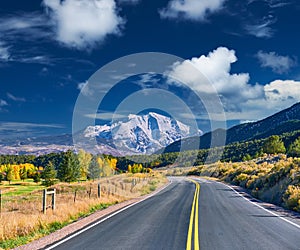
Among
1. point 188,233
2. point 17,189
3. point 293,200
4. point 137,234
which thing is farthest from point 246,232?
point 17,189

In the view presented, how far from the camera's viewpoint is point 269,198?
2383cm

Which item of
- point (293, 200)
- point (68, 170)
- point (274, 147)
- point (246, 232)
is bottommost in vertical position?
point (68, 170)

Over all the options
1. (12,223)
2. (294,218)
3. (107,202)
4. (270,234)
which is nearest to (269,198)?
(294,218)

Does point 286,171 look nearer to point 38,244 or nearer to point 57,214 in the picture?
point 57,214

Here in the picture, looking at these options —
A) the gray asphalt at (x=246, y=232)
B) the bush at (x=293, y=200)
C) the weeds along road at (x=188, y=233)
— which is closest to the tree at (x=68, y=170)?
the bush at (x=293, y=200)

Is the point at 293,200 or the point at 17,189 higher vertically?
the point at 293,200

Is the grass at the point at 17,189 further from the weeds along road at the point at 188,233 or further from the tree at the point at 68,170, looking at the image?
the weeds along road at the point at 188,233

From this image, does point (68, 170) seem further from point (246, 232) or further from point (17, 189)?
point (246, 232)

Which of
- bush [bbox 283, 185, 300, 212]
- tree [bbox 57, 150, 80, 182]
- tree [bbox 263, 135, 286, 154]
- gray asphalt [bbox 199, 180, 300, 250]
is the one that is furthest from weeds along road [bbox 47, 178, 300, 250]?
tree [bbox 263, 135, 286, 154]

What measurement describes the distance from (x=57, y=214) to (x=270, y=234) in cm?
861

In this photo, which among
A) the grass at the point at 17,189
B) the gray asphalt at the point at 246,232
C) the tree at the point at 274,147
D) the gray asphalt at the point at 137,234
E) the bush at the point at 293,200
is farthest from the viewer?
the tree at the point at 274,147

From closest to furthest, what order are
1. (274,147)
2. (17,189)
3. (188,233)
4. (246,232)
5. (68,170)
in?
(188,233) → (246,232) → (17,189) → (68,170) → (274,147)

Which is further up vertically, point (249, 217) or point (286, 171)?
point (286, 171)

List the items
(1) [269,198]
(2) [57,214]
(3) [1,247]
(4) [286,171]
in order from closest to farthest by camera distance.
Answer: (3) [1,247]
(2) [57,214]
(1) [269,198]
(4) [286,171]
